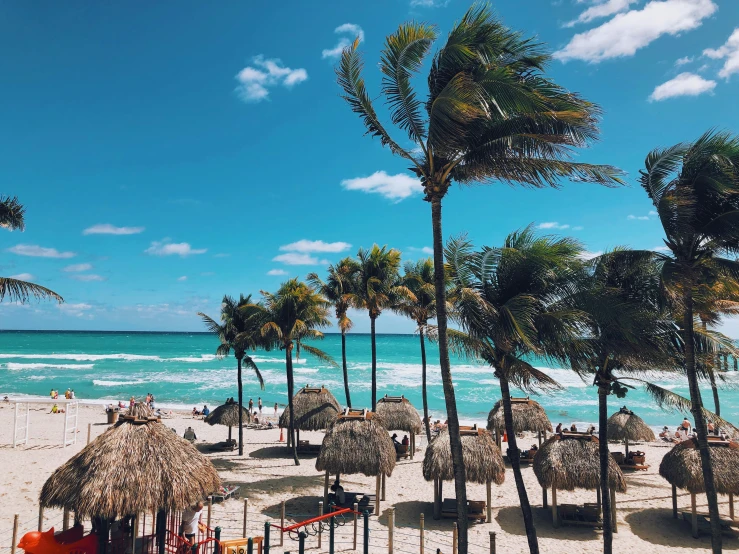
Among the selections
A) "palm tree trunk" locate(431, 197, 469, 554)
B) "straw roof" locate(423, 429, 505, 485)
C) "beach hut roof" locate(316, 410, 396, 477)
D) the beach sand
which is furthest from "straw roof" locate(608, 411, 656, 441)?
"palm tree trunk" locate(431, 197, 469, 554)

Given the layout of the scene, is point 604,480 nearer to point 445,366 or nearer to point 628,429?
point 445,366

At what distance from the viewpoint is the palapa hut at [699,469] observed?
12.3 metres

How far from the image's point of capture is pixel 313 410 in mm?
20203

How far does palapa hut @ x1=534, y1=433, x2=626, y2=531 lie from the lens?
12672mm

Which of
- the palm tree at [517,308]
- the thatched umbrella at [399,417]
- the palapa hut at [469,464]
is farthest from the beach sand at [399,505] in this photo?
the palm tree at [517,308]

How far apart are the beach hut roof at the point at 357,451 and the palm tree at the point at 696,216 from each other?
735 centimetres

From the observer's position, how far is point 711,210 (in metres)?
8.37

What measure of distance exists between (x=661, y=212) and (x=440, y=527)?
9359mm

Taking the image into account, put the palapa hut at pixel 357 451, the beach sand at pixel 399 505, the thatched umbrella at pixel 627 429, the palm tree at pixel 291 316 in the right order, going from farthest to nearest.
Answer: the thatched umbrella at pixel 627 429, the palm tree at pixel 291 316, the palapa hut at pixel 357 451, the beach sand at pixel 399 505

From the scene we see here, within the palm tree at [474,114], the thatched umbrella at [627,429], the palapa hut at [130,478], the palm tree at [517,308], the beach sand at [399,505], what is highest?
the palm tree at [474,114]

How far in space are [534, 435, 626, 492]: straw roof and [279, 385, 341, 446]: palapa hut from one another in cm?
893

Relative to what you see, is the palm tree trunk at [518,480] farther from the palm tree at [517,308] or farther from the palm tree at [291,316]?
the palm tree at [291,316]

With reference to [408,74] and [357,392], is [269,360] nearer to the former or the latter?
[357,392]

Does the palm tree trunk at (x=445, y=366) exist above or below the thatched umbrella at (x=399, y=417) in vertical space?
above
